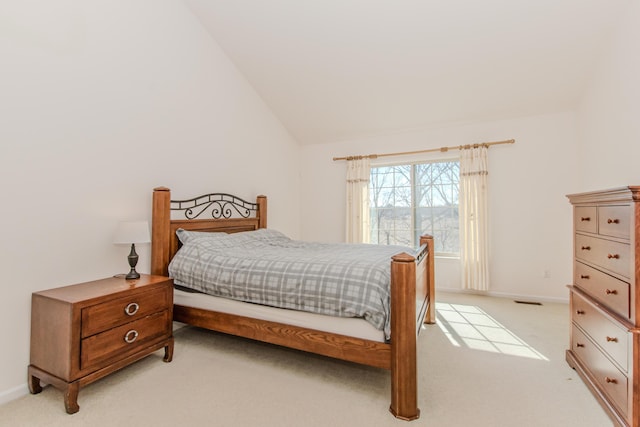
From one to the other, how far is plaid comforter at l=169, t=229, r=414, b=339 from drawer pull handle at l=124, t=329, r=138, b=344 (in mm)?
531

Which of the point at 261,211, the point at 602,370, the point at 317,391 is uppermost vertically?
the point at 261,211

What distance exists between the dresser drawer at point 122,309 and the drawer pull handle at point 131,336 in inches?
3.4

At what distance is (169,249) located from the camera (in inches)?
109

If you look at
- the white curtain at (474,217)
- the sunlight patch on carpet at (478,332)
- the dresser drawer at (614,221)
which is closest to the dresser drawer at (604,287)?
the dresser drawer at (614,221)

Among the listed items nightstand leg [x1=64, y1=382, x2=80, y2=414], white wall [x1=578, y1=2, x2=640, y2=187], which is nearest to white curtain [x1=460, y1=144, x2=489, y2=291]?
white wall [x1=578, y1=2, x2=640, y2=187]

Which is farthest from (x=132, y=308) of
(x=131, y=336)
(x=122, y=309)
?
(x=131, y=336)

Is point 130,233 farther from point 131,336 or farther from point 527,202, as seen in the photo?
point 527,202

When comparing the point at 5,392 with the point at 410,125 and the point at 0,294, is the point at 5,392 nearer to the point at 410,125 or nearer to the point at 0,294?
the point at 0,294

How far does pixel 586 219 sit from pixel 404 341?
60.2 inches

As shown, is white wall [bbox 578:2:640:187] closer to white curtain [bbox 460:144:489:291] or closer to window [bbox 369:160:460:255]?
white curtain [bbox 460:144:489:291]

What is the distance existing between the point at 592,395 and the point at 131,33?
4379 millimetres

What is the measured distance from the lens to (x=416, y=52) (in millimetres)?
3307

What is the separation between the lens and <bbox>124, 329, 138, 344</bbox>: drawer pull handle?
200 centimetres

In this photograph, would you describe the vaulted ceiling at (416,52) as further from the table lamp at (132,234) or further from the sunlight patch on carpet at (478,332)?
the sunlight patch on carpet at (478,332)
